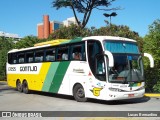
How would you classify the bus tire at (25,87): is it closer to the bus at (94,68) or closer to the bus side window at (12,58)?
the bus side window at (12,58)

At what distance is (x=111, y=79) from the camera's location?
52.0 feet

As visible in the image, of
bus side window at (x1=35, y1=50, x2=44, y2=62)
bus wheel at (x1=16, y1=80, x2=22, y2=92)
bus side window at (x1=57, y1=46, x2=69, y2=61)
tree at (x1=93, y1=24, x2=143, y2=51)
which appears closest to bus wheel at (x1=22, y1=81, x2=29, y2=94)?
bus wheel at (x1=16, y1=80, x2=22, y2=92)

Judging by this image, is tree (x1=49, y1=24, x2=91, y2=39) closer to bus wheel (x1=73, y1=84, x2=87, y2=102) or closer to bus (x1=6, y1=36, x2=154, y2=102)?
bus (x1=6, y1=36, x2=154, y2=102)

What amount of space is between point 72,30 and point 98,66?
1899 centimetres

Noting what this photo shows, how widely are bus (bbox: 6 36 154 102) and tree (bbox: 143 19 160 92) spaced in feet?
10.7

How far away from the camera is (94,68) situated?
1653cm

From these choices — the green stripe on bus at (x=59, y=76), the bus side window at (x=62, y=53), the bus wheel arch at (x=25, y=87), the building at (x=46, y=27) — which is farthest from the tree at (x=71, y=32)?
the building at (x=46, y=27)

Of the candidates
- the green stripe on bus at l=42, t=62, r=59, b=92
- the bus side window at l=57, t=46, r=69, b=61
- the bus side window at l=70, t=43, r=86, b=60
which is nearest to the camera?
the bus side window at l=70, t=43, r=86, b=60

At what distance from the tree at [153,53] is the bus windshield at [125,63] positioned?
4.01 meters

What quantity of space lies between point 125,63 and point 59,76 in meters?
4.56

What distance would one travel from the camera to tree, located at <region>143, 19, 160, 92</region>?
68.1 feet

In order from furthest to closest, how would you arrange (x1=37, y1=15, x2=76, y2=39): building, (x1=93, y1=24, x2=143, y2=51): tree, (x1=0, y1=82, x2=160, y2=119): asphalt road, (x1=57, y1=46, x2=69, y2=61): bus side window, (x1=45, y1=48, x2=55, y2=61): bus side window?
(x1=37, y1=15, x2=76, y2=39): building < (x1=93, y1=24, x2=143, y2=51): tree < (x1=45, y1=48, x2=55, y2=61): bus side window < (x1=57, y1=46, x2=69, y2=61): bus side window < (x1=0, y1=82, x2=160, y2=119): asphalt road

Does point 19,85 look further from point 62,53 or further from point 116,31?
point 116,31

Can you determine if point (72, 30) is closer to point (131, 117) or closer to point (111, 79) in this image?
point (111, 79)
